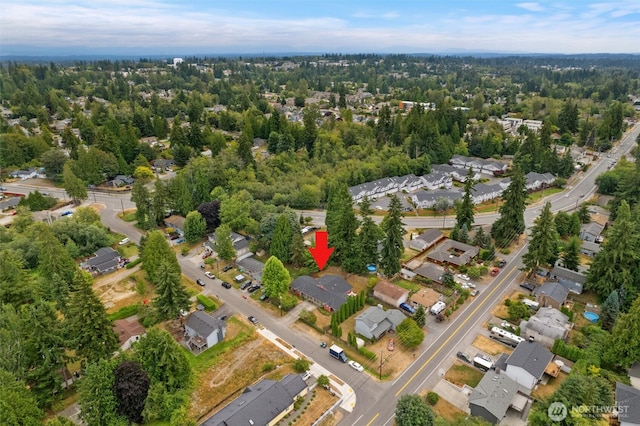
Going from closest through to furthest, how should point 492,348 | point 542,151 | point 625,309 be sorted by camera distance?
1. point 492,348
2. point 625,309
3. point 542,151

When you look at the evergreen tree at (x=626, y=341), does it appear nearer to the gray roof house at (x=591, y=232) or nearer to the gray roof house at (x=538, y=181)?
the gray roof house at (x=591, y=232)

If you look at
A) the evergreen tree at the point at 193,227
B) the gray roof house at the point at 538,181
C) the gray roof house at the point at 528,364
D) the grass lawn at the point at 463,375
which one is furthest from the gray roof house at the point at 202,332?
the gray roof house at the point at 538,181

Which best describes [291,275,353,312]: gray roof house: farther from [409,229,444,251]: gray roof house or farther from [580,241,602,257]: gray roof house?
[580,241,602,257]: gray roof house

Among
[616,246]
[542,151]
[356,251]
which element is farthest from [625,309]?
[542,151]

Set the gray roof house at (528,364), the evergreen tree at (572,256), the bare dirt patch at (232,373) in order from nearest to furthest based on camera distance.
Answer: the bare dirt patch at (232,373) < the gray roof house at (528,364) < the evergreen tree at (572,256)

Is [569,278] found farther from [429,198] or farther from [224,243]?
[224,243]

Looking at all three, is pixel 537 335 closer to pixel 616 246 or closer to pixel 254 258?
pixel 616 246
